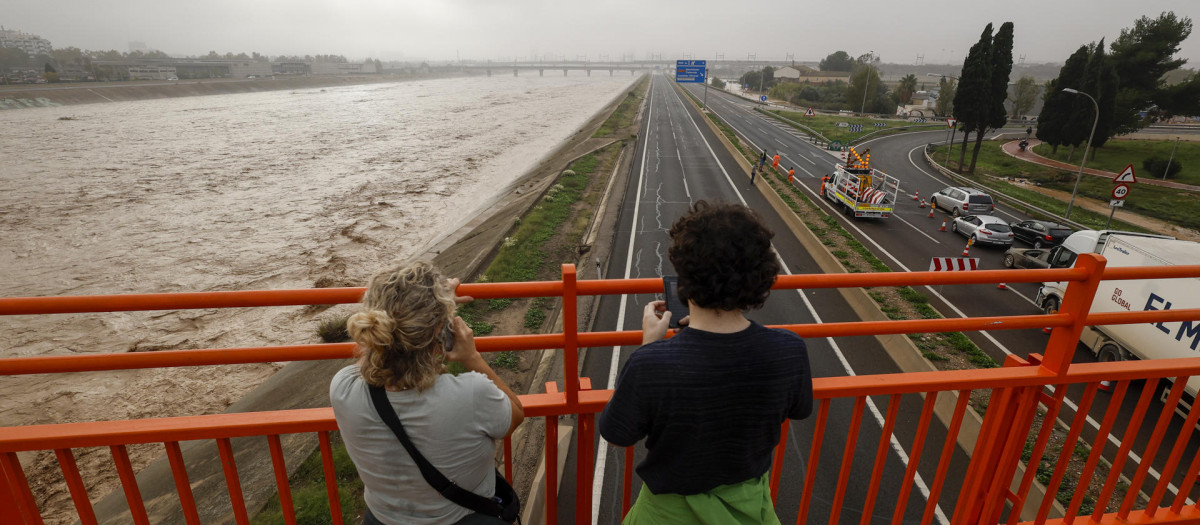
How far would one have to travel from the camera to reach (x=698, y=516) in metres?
1.86

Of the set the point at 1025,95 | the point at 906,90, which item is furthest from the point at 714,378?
the point at 906,90

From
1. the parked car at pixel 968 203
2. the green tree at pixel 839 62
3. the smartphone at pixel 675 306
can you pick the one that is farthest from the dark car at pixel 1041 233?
the green tree at pixel 839 62

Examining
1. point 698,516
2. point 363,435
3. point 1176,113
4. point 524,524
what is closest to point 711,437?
point 698,516

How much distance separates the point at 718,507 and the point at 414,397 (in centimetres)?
110

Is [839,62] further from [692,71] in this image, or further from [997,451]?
[997,451]

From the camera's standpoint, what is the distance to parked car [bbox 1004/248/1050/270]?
1650 centimetres

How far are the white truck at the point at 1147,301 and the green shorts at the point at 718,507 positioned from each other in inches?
431

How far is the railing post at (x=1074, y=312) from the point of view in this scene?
8.24 feet

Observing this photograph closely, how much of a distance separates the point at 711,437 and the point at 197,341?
60.8ft

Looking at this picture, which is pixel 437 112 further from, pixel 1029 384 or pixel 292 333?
pixel 1029 384

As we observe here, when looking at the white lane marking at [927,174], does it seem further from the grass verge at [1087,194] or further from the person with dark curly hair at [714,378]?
the person with dark curly hair at [714,378]

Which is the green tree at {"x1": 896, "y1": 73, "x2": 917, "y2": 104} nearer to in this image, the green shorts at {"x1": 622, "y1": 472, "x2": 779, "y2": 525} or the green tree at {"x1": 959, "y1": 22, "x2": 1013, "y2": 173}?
the green tree at {"x1": 959, "y1": 22, "x2": 1013, "y2": 173}

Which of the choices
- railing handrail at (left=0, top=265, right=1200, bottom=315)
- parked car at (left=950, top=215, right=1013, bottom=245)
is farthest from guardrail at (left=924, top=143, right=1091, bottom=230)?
railing handrail at (left=0, top=265, right=1200, bottom=315)

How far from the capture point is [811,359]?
37.6ft
